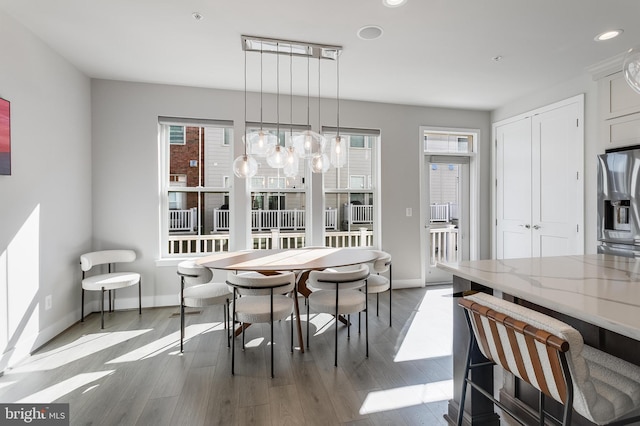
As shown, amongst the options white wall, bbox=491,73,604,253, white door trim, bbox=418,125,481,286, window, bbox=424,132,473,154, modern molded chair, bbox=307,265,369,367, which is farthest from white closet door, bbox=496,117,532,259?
modern molded chair, bbox=307,265,369,367

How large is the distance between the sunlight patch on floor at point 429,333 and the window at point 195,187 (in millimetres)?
2544

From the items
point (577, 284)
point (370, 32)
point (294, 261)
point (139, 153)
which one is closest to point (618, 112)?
point (370, 32)

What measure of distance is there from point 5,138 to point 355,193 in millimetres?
3653

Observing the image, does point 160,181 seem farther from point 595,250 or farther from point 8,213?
point 595,250

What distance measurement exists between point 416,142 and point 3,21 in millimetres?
4505

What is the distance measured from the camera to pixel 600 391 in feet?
3.75

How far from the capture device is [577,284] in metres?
1.45

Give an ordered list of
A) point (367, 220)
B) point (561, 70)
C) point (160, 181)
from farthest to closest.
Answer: point (367, 220) < point (160, 181) < point (561, 70)

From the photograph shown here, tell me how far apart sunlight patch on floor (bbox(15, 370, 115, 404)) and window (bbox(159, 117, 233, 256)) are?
181 centimetres

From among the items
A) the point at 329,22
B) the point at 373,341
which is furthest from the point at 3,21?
the point at 373,341

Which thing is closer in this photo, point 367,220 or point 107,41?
point 107,41

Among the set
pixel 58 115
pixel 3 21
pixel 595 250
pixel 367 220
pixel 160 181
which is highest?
pixel 3 21

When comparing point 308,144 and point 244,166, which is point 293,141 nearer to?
point 308,144

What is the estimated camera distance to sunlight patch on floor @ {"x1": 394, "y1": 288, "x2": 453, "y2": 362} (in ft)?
8.75
